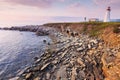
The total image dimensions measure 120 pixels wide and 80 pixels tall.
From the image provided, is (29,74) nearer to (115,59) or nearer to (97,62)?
(97,62)

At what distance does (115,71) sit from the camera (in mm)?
19719

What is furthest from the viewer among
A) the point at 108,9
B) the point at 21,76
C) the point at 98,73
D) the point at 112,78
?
the point at 108,9

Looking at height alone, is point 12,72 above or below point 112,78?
below

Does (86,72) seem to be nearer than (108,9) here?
Yes

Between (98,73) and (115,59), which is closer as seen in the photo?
(98,73)

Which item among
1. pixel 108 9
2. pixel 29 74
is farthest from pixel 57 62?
pixel 108 9

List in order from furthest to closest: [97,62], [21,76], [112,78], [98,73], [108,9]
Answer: [108,9]
[97,62]
[21,76]
[98,73]
[112,78]

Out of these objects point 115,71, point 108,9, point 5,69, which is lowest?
point 5,69

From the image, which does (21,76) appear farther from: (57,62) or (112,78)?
(112,78)

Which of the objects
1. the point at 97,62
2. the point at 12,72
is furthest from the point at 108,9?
the point at 12,72

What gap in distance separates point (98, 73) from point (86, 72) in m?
1.60

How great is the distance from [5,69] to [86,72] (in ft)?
46.5

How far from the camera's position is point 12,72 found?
25812 millimetres

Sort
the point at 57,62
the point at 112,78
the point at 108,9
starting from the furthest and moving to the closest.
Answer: the point at 108,9 < the point at 57,62 < the point at 112,78
